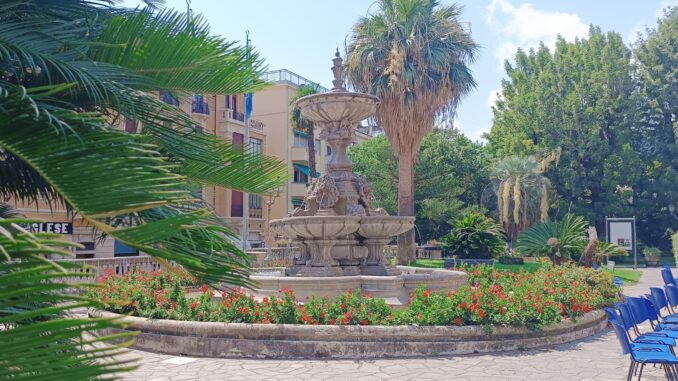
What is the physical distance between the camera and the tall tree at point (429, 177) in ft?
115

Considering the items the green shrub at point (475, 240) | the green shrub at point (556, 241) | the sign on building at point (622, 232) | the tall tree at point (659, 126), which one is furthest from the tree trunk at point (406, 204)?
the tall tree at point (659, 126)

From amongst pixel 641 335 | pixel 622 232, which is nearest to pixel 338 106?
pixel 641 335

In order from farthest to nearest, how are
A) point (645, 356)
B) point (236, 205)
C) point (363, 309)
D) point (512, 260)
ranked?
point (236, 205)
point (512, 260)
point (363, 309)
point (645, 356)

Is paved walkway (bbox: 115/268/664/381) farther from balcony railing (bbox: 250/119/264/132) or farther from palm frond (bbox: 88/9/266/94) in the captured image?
balcony railing (bbox: 250/119/264/132)

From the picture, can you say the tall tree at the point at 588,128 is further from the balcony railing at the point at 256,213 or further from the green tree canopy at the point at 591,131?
the balcony railing at the point at 256,213

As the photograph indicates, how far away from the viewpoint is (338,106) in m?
12.9

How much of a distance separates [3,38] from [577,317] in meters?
9.17

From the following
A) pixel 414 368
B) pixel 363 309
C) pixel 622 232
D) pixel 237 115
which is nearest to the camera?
pixel 414 368

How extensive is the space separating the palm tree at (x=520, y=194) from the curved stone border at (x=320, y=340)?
89.3 ft

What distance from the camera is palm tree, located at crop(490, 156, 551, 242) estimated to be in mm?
34500

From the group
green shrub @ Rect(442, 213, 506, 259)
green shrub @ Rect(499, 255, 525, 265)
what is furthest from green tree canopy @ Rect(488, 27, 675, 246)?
green shrub @ Rect(499, 255, 525, 265)

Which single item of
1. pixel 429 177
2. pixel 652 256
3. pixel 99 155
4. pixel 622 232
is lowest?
pixel 652 256

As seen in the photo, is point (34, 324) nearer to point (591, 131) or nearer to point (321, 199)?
point (321, 199)

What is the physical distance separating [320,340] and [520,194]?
29634 millimetres
